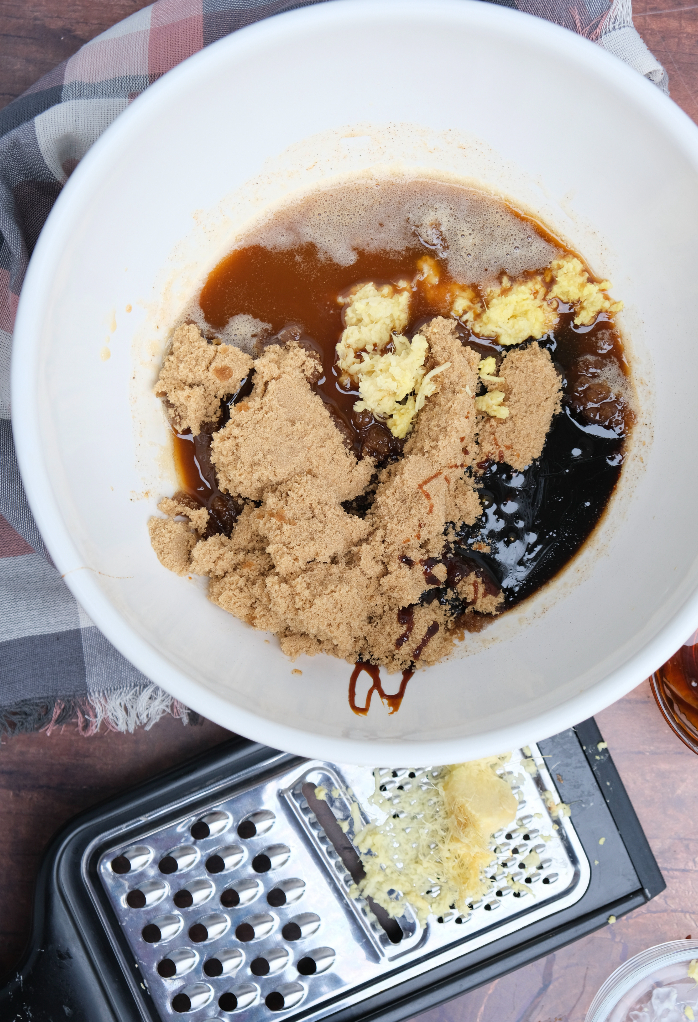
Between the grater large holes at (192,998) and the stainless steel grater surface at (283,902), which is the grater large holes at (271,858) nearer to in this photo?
the stainless steel grater surface at (283,902)

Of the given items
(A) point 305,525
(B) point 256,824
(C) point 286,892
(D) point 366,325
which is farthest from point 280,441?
(C) point 286,892

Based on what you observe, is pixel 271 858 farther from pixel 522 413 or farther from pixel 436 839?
pixel 522 413

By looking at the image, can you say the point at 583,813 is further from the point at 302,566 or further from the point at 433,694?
the point at 302,566

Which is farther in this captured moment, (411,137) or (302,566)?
(411,137)

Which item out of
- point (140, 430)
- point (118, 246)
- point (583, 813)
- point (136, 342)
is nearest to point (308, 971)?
point (583, 813)

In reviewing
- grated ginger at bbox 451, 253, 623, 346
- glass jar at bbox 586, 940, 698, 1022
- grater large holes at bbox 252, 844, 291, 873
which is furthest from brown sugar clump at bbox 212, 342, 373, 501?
glass jar at bbox 586, 940, 698, 1022

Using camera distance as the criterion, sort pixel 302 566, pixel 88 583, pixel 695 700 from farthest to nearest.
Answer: pixel 695 700
pixel 302 566
pixel 88 583

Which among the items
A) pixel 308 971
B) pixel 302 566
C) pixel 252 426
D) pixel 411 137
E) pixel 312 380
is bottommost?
pixel 308 971
